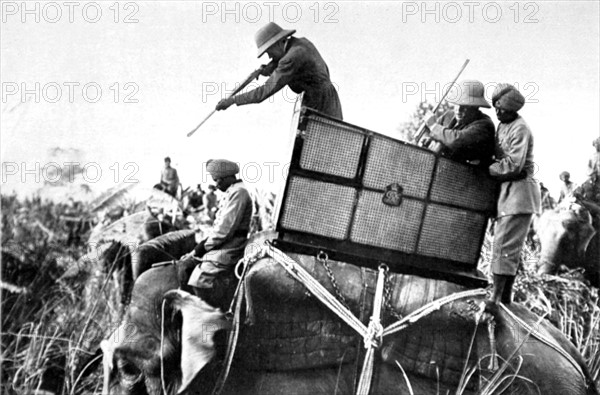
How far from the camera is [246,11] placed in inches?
169

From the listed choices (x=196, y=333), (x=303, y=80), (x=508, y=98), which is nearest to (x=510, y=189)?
(x=508, y=98)

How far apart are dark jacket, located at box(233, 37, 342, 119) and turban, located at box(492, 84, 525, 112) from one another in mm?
866

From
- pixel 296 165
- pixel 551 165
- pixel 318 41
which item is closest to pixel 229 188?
pixel 296 165

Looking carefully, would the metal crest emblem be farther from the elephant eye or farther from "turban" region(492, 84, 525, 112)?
the elephant eye

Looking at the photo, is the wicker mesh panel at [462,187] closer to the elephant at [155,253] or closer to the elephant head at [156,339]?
the elephant head at [156,339]

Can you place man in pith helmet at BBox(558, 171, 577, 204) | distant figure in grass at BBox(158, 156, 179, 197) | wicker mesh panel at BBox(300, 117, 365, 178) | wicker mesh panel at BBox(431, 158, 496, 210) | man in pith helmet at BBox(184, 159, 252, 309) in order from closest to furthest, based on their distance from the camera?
wicker mesh panel at BBox(300, 117, 365, 178)
wicker mesh panel at BBox(431, 158, 496, 210)
man in pith helmet at BBox(184, 159, 252, 309)
distant figure in grass at BBox(158, 156, 179, 197)
man in pith helmet at BBox(558, 171, 577, 204)

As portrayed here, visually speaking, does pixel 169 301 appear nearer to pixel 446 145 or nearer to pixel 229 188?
pixel 229 188

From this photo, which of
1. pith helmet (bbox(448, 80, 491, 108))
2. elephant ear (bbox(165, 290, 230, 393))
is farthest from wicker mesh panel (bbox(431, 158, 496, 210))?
elephant ear (bbox(165, 290, 230, 393))

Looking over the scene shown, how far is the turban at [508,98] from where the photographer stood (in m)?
3.81

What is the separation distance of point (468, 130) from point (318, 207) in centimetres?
92

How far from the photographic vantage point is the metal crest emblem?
365cm

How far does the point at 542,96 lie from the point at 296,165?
2037mm

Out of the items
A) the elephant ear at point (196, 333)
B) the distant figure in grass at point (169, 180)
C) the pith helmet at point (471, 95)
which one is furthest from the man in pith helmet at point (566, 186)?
the elephant ear at point (196, 333)

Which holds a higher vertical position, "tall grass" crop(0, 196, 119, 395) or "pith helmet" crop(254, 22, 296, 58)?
"pith helmet" crop(254, 22, 296, 58)
